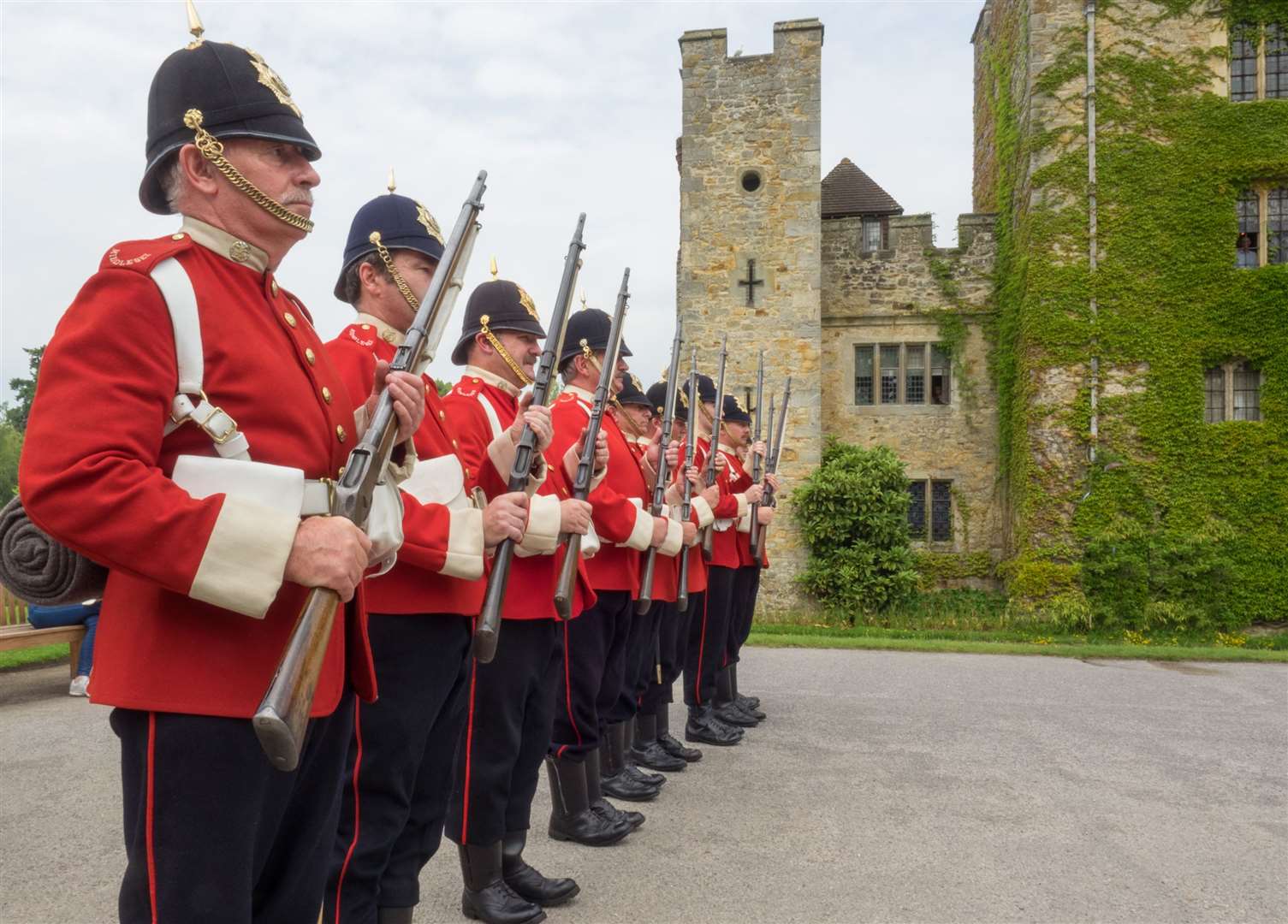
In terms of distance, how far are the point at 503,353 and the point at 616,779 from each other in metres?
2.84

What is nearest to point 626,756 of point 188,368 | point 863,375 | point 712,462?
point 712,462

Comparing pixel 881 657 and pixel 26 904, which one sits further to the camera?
pixel 881 657

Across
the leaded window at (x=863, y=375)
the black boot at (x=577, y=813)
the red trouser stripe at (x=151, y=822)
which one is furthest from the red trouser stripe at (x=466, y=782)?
the leaded window at (x=863, y=375)

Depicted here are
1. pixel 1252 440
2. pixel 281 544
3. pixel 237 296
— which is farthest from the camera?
pixel 1252 440

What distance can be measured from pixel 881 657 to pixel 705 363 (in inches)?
364

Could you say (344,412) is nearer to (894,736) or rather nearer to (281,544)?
(281,544)

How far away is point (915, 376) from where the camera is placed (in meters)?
21.8

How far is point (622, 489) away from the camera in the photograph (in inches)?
227

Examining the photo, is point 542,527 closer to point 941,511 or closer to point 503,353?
point 503,353

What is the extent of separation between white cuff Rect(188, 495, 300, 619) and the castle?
17892 mm

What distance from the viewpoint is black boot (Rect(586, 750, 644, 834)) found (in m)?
5.04

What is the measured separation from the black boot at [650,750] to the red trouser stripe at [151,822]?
15.7 feet

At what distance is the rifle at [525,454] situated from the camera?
10.8 ft

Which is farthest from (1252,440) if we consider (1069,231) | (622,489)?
(622,489)
